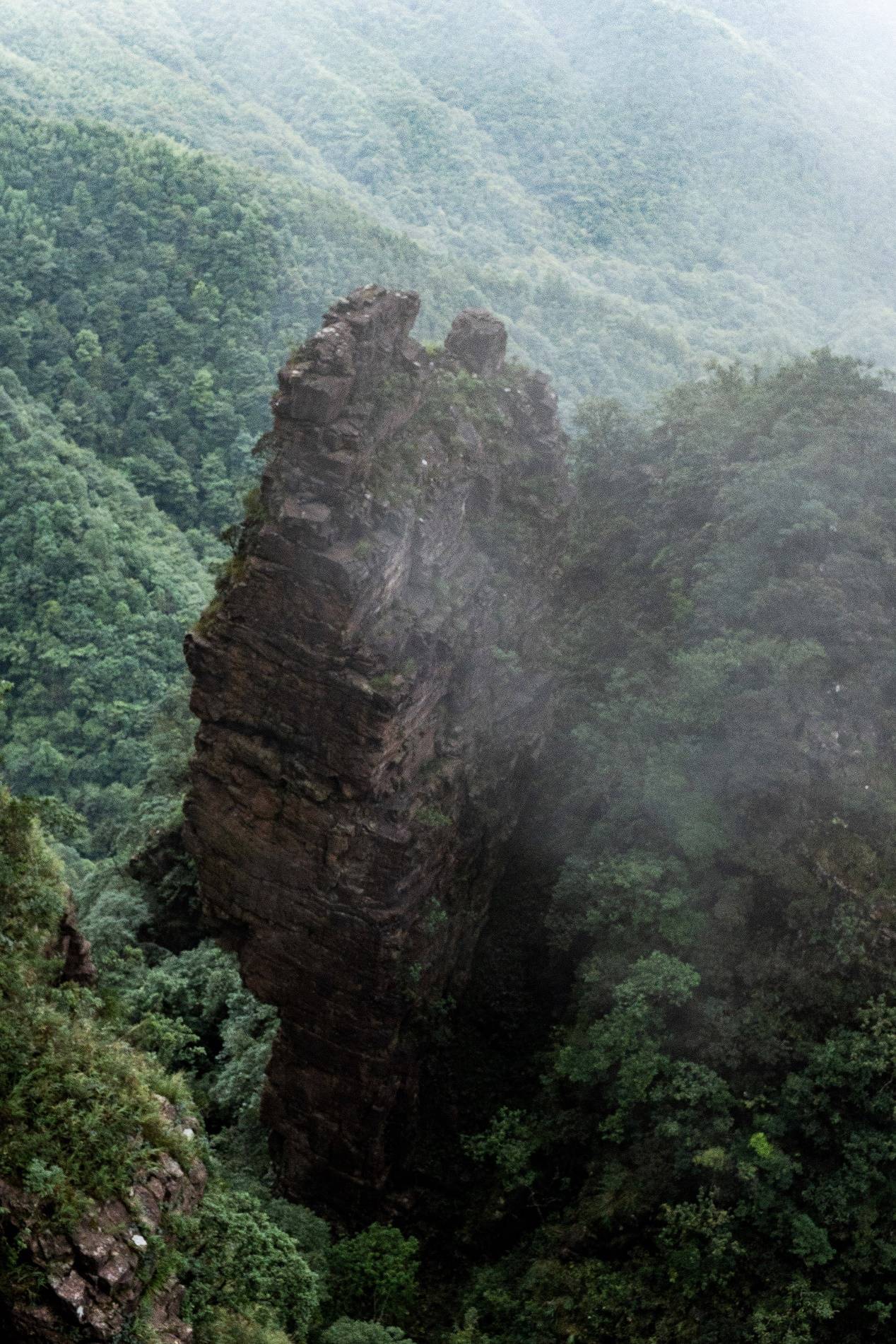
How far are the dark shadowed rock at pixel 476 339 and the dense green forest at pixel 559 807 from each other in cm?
659

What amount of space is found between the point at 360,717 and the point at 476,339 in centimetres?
986

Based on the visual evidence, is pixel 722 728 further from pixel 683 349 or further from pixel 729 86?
pixel 729 86

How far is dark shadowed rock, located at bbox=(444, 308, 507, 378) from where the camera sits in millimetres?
26797

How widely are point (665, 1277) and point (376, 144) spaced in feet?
335

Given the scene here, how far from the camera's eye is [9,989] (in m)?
14.7

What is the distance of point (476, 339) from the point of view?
26.8 meters

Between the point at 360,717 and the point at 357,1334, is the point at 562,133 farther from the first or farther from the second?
the point at 357,1334

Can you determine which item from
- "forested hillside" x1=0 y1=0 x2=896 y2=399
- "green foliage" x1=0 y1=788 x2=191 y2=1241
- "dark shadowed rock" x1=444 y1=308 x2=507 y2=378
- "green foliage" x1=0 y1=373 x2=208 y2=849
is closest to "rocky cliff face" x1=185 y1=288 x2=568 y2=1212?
"dark shadowed rock" x1=444 y1=308 x2=507 y2=378

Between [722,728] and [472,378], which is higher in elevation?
[472,378]

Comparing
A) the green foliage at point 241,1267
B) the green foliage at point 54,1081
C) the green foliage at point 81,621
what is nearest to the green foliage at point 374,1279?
the green foliage at point 241,1267

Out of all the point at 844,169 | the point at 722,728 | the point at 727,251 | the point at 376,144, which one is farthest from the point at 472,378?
the point at 844,169

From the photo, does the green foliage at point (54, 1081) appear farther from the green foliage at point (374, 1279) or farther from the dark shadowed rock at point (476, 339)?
the dark shadowed rock at point (476, 339)

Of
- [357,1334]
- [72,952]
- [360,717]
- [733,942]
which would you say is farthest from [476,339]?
[357,1334]

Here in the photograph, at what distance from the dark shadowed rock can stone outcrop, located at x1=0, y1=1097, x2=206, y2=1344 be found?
18190mm
